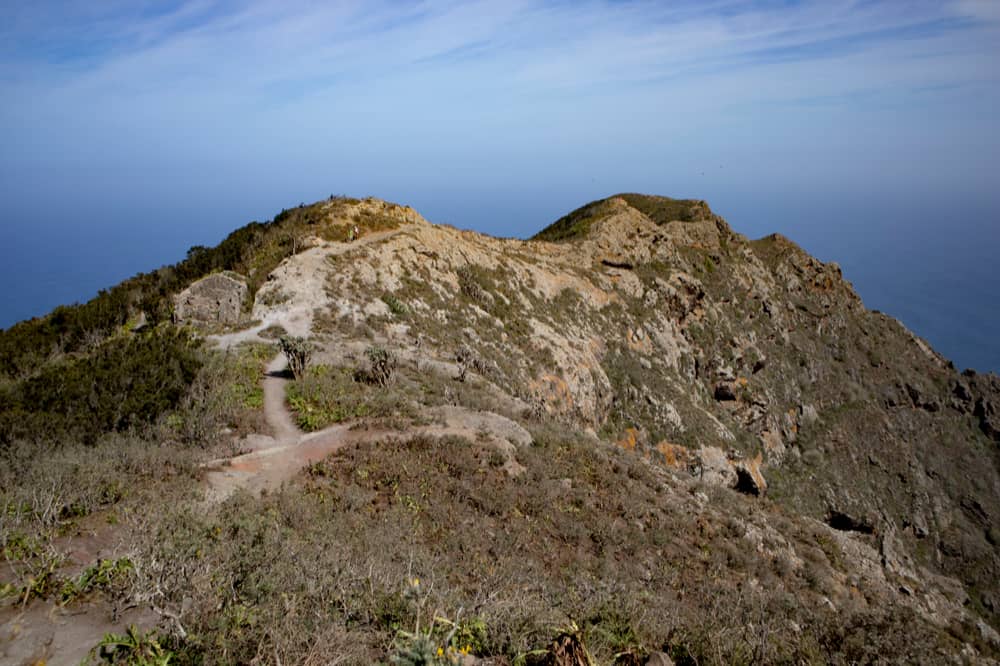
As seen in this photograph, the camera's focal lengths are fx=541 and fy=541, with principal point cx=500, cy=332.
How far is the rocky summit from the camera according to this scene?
607cm

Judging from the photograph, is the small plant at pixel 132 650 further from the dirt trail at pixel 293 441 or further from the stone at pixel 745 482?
the stone at pixel 745 482

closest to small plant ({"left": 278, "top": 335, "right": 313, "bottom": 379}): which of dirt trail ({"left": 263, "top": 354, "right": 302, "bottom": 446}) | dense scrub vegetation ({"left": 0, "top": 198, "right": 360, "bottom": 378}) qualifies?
dirt trail ({"left": 263, "top": 354, "right": 302, "bottom": 446})

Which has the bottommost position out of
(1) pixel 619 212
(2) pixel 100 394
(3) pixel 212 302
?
(2) pixel 100 394

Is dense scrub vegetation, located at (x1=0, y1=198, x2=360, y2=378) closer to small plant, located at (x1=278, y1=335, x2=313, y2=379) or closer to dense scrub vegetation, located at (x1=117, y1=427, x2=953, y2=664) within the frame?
small plant, located at (x1=278, y1=335, x2=313, y2=379)

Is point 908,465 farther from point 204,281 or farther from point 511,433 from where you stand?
point 204,281

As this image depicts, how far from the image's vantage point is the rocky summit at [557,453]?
6066 mm

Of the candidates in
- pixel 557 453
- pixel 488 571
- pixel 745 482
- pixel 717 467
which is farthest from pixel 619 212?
pixel 488 571

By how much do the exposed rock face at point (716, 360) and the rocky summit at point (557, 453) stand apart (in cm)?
24

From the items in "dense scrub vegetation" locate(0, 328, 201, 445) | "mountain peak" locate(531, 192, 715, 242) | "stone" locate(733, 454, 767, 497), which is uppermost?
"mountain peak" locate(531, 192, 715, 242)

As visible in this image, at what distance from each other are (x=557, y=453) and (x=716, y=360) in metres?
34.8

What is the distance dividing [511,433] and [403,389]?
3920 millimetres

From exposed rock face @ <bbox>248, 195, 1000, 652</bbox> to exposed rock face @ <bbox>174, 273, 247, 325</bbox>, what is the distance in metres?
1.39

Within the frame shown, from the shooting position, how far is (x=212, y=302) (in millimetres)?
23188

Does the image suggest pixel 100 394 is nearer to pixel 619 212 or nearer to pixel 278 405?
pixel 278 405
